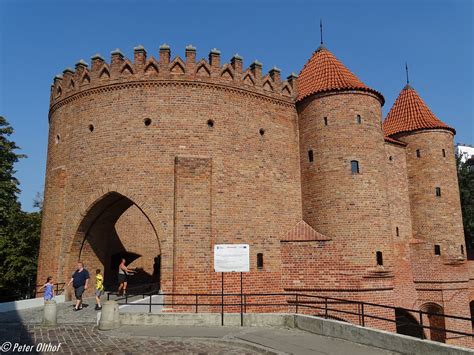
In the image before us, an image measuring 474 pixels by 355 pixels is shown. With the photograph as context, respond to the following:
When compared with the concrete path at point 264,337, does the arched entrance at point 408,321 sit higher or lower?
lower

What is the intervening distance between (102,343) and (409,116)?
17.9m

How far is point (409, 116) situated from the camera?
20.4 m

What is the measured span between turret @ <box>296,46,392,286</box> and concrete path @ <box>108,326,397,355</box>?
5.56 meters

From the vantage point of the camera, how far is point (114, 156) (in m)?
14.7

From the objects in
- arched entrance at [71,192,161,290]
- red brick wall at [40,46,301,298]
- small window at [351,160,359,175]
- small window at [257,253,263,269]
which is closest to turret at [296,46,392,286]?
small window at [351,160,359,175]

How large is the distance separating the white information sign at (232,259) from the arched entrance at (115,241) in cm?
476

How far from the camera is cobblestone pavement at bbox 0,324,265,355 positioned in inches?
303

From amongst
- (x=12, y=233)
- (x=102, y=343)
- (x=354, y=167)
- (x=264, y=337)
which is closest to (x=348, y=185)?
(x=354, y=167)

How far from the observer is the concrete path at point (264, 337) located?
25.1 ft


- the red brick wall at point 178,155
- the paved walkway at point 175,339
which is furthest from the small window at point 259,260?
the paved walkway at point 175,339

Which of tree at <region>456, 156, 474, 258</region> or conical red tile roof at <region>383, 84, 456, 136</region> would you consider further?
tree at <region>456, 156, 474, 258</region>

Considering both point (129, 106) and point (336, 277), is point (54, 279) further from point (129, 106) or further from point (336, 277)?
point (336, 277)

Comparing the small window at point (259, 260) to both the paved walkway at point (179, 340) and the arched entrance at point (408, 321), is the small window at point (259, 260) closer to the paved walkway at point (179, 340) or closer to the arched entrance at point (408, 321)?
the paved walkway at point (179, 340)

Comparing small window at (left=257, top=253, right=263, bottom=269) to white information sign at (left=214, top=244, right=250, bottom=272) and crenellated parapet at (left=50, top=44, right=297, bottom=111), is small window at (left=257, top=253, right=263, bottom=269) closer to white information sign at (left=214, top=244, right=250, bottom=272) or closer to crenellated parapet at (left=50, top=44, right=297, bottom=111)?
white information sign at (left=214, top=244, right=250, bottom=272)
